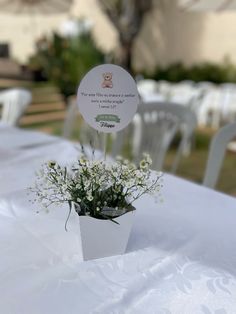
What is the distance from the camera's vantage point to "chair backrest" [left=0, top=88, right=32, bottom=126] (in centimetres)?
260

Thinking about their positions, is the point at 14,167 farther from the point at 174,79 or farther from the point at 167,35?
the point at 167,35

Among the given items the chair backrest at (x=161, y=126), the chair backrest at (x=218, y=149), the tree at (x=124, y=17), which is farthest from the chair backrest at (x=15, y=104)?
the tree at (x=124, y=17)

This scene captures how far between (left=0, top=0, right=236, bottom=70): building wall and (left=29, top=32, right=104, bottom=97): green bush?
1.11 metres

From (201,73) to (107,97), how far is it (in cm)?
701

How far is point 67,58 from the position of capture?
765 centimetres

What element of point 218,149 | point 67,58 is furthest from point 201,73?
point 218,149

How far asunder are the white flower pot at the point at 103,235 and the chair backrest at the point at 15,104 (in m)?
1.85

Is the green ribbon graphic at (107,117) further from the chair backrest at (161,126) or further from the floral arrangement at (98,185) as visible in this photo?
the chair backrest at (161,126)

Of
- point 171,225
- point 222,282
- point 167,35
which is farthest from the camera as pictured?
point 167,35

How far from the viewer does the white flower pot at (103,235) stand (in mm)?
821

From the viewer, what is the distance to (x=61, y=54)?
775 centimetres

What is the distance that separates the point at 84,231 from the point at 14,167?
0.71 meters

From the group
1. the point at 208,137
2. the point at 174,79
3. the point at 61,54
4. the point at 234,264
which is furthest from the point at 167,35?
the point at 234,264

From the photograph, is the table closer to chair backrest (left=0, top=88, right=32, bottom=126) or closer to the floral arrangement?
the floral arrangement
